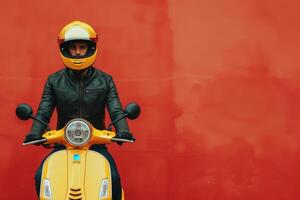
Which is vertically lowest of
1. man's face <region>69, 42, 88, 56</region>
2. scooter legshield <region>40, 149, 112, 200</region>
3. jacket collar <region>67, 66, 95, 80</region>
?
scooter legshield <region>40, 149, 112, 200</region>

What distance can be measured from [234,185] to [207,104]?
30.0 inches

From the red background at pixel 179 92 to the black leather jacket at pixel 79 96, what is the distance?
140cm

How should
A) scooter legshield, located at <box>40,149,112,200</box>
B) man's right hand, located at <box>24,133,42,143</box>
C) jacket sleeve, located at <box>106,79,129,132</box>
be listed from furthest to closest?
jacket sleeve, located at <box>106,79,129,132</box>
man's right hand, located at <box>24,133,42,143</box>
scooter legshield, located at <box>40,149,112,200</box>

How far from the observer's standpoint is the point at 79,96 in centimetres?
444

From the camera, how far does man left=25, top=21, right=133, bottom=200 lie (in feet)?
14.1

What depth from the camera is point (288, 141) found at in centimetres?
595

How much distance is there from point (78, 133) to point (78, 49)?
700 millimetres

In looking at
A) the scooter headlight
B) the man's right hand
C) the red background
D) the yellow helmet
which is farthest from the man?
the red background

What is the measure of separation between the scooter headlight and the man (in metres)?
0.41

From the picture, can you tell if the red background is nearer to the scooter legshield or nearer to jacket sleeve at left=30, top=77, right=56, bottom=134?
jacket sleeve at left=30, top=77, right=56, bottom=134

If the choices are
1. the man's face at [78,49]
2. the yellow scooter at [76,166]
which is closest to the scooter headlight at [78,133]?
the yellow scooter at [76,166]

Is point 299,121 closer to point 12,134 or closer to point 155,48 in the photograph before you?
point 155,48

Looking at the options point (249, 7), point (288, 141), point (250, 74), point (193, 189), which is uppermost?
point (249, 7)

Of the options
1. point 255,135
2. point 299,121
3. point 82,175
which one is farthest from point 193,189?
point 82,175
